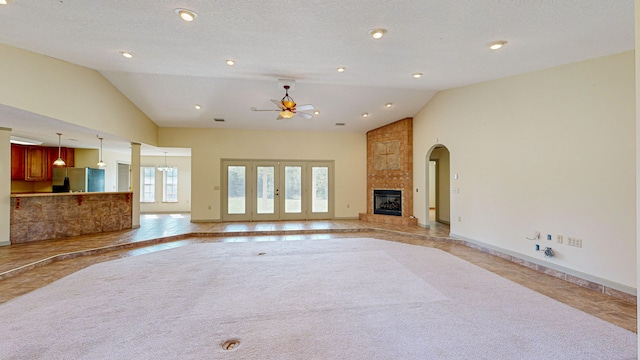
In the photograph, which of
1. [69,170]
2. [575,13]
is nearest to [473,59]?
[575,13]

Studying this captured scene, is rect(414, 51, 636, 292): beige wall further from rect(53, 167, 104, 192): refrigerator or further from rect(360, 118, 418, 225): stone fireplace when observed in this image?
rect(53, 167, 104, 192): refrigerator

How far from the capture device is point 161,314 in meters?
2.79

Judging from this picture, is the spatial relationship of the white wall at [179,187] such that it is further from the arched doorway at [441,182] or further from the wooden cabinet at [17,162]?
the arched doorway at [441,182]

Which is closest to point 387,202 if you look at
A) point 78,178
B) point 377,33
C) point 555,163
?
point 555,163

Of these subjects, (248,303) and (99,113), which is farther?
(99,113)

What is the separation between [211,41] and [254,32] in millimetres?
689

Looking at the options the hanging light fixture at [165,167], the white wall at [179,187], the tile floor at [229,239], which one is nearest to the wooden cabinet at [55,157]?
the white wall at [179,187]

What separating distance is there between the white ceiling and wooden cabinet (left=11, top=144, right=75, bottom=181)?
3618 millimetres

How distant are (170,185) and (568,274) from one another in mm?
12280

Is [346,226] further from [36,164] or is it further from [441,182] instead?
[36,164]

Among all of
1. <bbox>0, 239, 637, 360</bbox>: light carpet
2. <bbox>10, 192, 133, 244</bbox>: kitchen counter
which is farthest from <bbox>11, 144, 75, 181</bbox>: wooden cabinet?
<bbox>0, 239, 637, 360</bbox>: light carpet

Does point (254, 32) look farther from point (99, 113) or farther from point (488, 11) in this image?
point (99, 113)

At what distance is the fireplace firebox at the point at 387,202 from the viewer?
26.2 ft

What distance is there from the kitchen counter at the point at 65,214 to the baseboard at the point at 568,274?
8584 mm
